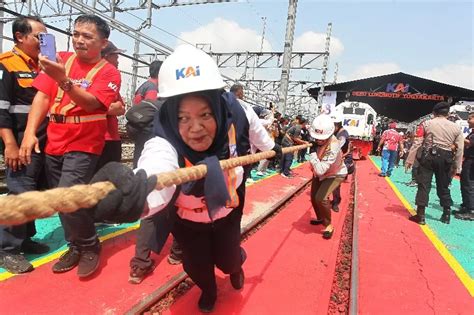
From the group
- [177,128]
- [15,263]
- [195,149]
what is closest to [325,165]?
[195,149]

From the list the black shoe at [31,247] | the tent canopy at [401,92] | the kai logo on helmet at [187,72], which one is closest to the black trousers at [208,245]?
the kai logo on helmet at [187,72]

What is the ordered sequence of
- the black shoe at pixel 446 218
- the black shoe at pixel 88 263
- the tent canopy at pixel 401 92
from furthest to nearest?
the tent canopy at pixel 401 92 < the black shoe at pixel 446 218 < the black shoe at pixel 88 263

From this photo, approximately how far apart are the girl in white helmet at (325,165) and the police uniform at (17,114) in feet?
10.9

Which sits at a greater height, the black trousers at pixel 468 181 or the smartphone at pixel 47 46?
the smartphone at pixel 47 46

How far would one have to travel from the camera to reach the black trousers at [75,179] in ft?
8.93

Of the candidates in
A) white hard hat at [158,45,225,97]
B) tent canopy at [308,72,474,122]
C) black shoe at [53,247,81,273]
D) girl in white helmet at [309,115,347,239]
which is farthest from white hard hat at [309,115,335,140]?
tent canopy at [308,72,474,122]

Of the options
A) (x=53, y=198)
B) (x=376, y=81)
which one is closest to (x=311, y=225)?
(x=53, y=198)

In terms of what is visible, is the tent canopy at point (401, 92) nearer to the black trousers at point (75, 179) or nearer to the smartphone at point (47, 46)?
the black trousers at point (75, 179)

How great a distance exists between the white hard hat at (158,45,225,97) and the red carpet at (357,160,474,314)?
7.63 ft

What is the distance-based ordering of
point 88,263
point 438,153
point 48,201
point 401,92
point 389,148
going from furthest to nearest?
point 401,92 → point 389,148 → point 438,153 → point 88,263 → point 48,201

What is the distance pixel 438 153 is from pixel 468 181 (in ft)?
5.04

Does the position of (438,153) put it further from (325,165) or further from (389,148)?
(389,148)

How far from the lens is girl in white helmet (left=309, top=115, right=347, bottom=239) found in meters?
4.52

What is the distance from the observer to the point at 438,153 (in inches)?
221
